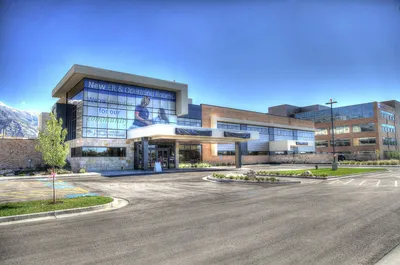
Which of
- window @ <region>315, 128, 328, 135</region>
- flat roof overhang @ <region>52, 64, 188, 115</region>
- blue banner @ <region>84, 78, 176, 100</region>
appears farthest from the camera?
window @ <region>315, 128, 328, 135</region>

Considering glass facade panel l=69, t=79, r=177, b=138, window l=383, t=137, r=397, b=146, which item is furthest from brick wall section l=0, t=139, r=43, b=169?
window l=383, t=137, r=397, b=146

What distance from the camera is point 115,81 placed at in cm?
3419

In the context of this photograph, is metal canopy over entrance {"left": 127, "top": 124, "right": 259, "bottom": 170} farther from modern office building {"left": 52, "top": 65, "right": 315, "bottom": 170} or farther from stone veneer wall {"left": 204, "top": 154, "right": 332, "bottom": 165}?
stone veneer wall {"left": 204, "top": 154, "right": 332, "bottom": 165}

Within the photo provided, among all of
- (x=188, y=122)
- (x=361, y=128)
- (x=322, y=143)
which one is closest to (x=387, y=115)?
(x=361, y=128)

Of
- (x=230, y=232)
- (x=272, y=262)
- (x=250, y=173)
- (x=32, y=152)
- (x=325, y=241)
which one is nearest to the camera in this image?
(x=272, y=262)

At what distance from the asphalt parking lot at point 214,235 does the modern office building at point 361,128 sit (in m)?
65.7

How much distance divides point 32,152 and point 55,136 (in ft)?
92.8

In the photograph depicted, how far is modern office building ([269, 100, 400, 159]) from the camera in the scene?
73.4m

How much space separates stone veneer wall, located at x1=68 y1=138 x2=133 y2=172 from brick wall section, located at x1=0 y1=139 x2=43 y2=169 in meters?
5.60

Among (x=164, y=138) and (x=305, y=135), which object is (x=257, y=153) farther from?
(x=164, y=138)

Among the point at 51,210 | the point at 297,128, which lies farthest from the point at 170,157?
the point at 297,128

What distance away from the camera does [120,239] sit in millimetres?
6562

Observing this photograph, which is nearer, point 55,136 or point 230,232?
point 230,232

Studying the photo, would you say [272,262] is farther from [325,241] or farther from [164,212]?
[164,212]
